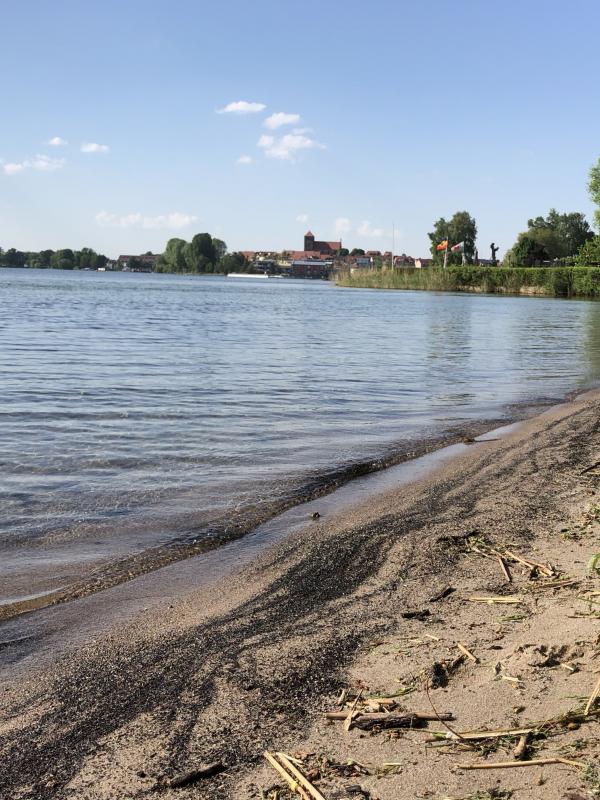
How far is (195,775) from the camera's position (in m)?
2.91

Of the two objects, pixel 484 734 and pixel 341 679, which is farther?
pixel 341 679

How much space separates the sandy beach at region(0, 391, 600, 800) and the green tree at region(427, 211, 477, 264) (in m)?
148

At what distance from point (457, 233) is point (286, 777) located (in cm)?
15407

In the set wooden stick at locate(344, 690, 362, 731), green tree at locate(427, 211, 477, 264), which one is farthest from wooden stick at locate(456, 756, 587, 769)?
green tree at locate(427, 211, 477, 264)

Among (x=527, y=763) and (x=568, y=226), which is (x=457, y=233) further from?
(x=527, y=763)

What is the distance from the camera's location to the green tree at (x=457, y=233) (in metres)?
150

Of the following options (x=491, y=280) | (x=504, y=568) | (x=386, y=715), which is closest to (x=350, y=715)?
(x=386, y=715)

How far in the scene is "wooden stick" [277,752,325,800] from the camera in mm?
2704

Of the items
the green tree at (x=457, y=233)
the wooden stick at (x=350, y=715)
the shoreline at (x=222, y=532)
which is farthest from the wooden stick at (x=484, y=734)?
the green tree at (x=457, y=233)

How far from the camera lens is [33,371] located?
17.5 meters

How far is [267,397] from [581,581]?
34.0 ft

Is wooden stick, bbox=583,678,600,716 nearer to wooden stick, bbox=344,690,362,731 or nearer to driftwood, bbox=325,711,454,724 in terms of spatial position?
driftwood, bbox=325,711,454,724

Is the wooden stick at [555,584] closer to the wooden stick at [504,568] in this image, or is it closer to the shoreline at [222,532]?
the wooden stick at [504,568]

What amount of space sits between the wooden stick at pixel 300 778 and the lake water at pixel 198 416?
2.96 meters
